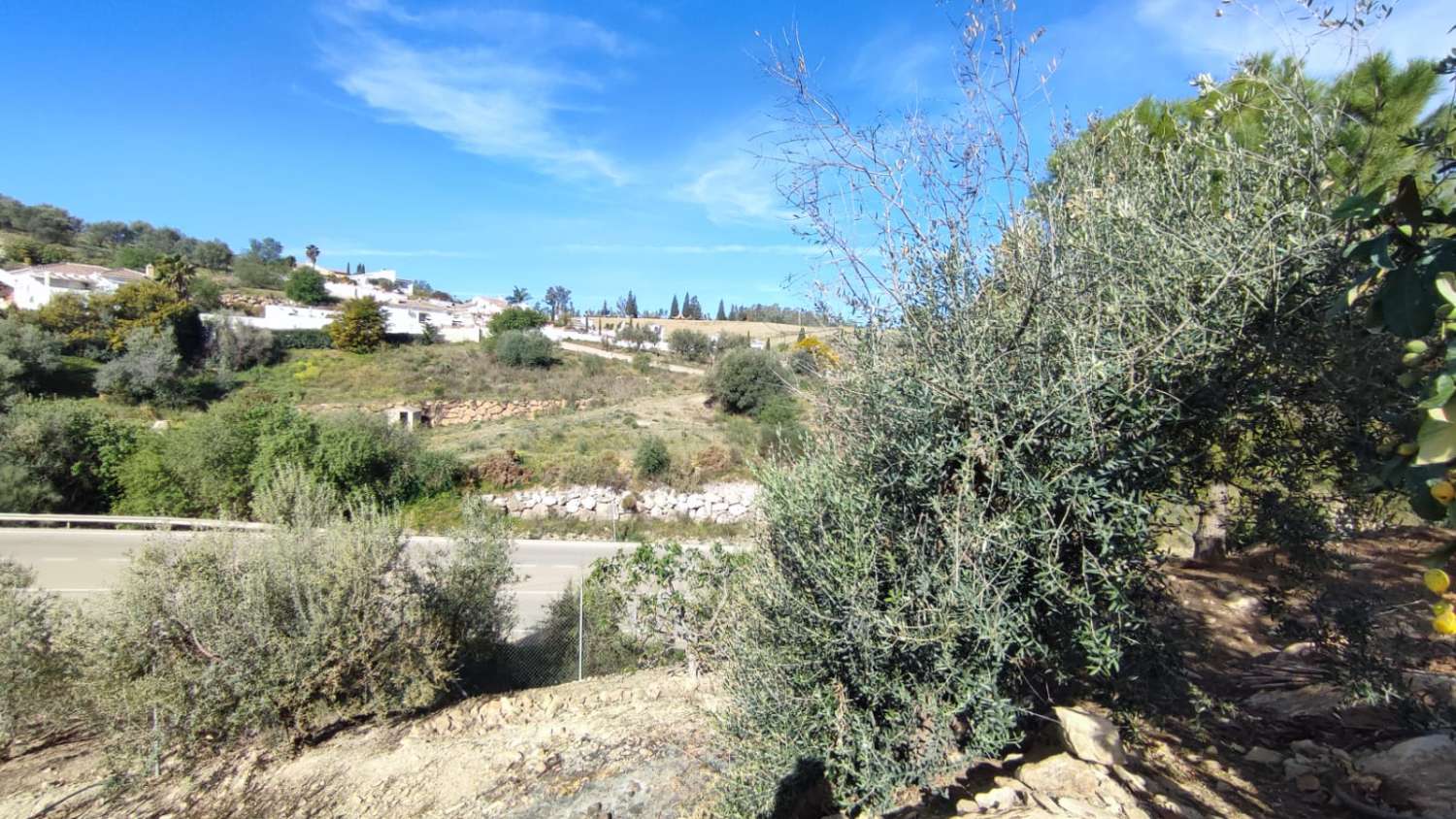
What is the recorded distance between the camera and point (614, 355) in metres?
48.1

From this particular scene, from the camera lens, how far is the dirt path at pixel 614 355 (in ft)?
144

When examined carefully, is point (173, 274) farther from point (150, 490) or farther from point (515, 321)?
point (150, 490)

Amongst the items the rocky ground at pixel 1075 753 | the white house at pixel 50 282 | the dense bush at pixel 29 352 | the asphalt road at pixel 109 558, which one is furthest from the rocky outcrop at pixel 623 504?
the white house at pixel 50 282

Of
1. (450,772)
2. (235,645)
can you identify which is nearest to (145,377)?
(235,645)

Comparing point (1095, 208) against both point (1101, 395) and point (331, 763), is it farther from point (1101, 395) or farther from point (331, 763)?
point (331, 763)

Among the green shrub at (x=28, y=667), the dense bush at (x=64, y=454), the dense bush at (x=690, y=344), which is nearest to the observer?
the green shrub at (x=28, y=667)

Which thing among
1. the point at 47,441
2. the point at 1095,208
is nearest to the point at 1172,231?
the point at 1095,208

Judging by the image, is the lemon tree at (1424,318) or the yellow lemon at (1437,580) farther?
the lemon tree at (1424,318)

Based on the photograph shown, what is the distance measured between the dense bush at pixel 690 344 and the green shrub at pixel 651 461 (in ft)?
76.9

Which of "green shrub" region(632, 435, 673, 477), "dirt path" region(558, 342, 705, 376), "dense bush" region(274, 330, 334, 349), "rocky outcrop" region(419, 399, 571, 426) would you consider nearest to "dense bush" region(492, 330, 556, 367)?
"dirt path" region(558, 342, 705, 376)

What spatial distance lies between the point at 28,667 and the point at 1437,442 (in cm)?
933

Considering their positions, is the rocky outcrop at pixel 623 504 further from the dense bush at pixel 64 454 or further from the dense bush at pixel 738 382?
the dense bush at pixel 64 454

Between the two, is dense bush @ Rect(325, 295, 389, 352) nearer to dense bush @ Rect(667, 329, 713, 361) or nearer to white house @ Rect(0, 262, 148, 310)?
white house @ Rect(0, 262, 148, 310)

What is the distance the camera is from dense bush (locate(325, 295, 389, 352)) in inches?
1668
